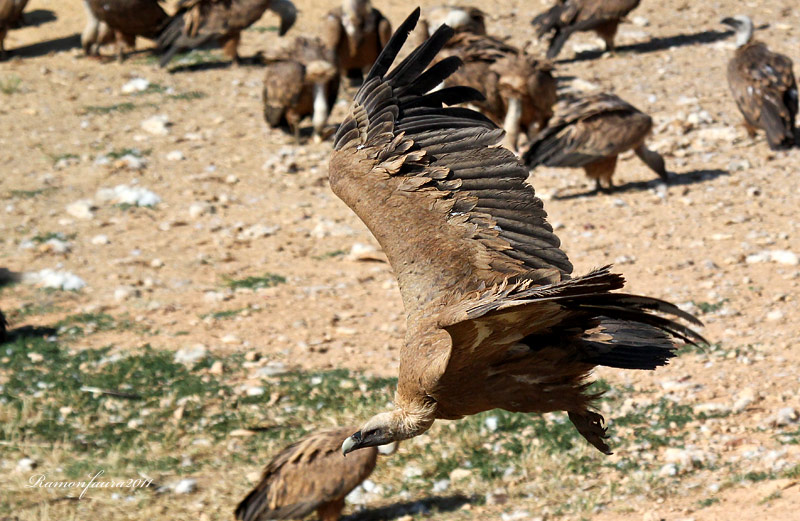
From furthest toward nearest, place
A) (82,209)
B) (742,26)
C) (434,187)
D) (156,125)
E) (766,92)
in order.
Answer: (742,26) → (156,125) → (766,92) → (82,209) → (434,187)

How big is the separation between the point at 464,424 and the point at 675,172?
436 centimetres

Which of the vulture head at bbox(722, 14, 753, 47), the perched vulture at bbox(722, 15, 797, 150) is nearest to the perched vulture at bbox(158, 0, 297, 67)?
the vulture head at bbox(722, 14, 753, 47)

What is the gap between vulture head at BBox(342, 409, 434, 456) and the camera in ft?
14.0

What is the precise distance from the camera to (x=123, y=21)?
12812 millimetres

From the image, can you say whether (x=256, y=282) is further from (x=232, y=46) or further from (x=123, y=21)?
(x=123, y=21)

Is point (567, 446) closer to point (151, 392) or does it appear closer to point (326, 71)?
point (151, 392)

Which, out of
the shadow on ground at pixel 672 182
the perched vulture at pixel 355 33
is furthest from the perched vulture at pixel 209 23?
the shadow on ground at pixel 672 182

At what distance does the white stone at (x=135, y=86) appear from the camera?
12188 millimetres

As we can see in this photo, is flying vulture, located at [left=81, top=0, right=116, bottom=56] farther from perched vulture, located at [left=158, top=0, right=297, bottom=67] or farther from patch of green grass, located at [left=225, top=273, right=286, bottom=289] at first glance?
patch of green grass, located at [left=225, top=273, right=286, bottom=289]

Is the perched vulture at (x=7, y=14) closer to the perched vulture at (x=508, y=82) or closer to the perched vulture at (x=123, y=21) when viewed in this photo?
the perched vulture at (x=123, y=21)

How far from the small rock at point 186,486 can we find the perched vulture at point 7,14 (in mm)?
9274

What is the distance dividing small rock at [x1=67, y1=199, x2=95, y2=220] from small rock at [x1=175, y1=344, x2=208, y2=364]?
279 centimetres

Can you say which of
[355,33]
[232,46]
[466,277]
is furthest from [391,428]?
[232,46]

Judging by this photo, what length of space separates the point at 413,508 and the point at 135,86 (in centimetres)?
819
